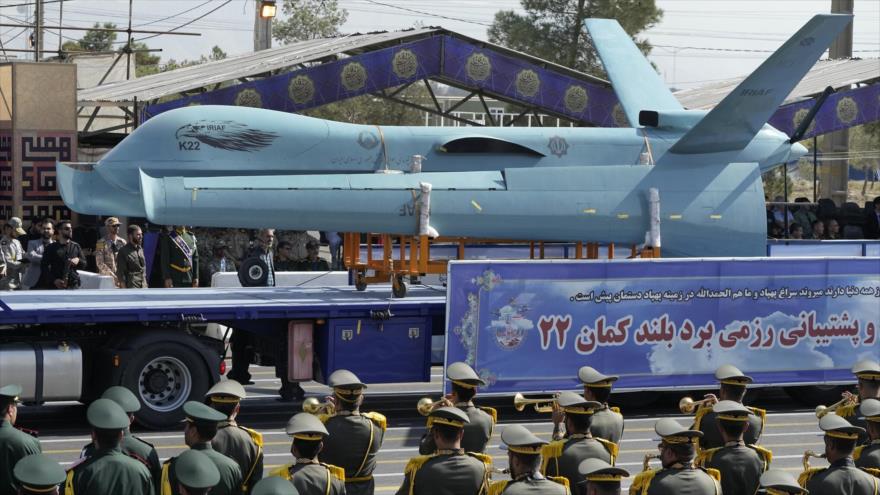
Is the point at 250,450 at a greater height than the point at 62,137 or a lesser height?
lesser

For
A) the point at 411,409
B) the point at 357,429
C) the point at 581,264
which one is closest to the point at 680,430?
the point at 357,429

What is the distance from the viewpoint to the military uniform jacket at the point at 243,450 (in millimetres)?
8688

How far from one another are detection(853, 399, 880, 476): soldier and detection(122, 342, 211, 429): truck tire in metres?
7.70

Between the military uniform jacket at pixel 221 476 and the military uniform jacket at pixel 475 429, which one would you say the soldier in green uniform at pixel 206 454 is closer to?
the military uniform jacket at pixel 221 476

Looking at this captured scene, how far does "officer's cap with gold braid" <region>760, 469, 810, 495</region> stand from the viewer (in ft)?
24.0

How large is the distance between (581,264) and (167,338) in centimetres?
481

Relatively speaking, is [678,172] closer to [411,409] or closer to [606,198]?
[606,198]

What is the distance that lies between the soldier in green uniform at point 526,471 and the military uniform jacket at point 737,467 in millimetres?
1633

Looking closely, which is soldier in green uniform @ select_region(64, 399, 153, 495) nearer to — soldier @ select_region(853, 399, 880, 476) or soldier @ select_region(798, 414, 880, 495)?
soldier @ select_region(798, 414, 880, 495)

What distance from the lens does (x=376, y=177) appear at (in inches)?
680

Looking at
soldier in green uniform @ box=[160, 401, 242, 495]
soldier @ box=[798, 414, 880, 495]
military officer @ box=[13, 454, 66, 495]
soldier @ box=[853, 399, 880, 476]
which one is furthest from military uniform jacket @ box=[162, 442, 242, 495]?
soldier @ box=[853, 399, 880, 476]

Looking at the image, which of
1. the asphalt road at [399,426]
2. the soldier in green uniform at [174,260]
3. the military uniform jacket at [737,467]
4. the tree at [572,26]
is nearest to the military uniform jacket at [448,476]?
the military uniform jacket at [737,467]

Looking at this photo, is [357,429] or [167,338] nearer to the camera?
[357,429]

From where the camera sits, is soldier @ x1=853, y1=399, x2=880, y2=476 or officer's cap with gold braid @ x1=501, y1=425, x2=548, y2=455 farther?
soldier @ x1=853, y1=399, x2=880, y2=476
